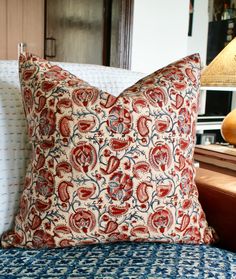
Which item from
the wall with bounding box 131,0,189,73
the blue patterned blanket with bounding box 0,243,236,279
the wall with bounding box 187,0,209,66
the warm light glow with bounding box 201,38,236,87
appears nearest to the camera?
the blue patterned blanket with bounding box 0,243,236,279

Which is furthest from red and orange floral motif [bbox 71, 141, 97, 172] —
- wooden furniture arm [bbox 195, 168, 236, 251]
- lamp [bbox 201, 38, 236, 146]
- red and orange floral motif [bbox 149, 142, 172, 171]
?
lamp [bbox 201, 38, 236, 146]

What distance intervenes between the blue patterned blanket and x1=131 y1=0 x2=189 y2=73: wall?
5.82ft

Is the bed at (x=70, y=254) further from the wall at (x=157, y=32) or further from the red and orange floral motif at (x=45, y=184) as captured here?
the wall at (x=157, y=32)

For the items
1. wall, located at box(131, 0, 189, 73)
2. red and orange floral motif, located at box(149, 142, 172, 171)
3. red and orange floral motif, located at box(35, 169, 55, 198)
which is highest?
wall, located at box(131, 0, 189, 73)

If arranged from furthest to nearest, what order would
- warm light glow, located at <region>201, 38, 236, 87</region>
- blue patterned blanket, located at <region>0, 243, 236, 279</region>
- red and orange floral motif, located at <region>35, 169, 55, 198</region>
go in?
warm light glow, located at <region>201, 38, 236, 87</region>
red and orange floral motif, located at <region>35, 169, 55, 198</region>
blue patterned blanket, located at <region>0, 243, 236, 279</region>

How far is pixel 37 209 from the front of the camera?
2.97 ft

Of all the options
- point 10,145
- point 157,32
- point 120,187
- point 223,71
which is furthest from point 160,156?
point 157,32

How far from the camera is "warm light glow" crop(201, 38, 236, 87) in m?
1.53

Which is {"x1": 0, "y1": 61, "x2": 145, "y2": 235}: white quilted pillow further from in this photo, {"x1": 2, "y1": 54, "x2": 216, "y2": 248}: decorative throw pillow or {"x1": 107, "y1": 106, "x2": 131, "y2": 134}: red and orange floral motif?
{"x1": 107, "y1": 106, "x2": 131, "y2": 134}: red and orange floral motif

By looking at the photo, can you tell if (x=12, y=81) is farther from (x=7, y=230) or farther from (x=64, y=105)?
(x=7, y=230)

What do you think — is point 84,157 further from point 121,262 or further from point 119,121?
point 121,262

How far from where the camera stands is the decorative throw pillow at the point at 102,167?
89 cm

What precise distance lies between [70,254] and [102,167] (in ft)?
0.65

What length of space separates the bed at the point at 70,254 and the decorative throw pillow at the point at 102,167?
0.03 metres
